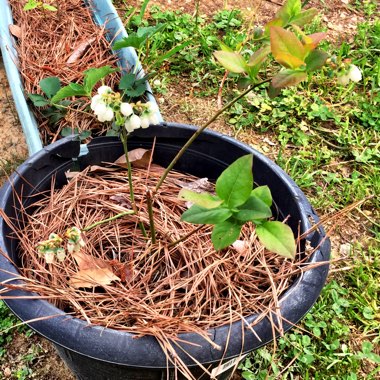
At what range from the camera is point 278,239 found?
911 mm

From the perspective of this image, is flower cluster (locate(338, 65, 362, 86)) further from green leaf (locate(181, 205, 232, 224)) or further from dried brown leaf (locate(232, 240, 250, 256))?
dried brown leaf (locate(232, 240, 250, 256))

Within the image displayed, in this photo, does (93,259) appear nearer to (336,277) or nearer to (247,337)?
(247,337)

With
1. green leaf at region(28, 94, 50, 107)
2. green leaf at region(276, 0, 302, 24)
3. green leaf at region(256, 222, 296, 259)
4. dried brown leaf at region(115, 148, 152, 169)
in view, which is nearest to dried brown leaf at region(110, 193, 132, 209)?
dried brown leaf at region(115, 148, 152, 169)

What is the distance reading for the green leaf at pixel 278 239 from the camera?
0.89m

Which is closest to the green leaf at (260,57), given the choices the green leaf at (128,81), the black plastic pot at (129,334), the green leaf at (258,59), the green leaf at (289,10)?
the green leaf at (258,59)

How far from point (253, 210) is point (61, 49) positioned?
53.1 inches

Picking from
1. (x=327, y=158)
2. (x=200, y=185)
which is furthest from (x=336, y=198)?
(x=200, y=185)

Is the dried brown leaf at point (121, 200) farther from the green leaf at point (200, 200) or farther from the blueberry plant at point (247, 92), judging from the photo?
the green leaf at point (200, 200)

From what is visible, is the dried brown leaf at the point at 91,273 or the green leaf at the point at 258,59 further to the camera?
the dried brown leaf at the point at 91,273

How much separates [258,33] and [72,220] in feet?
2.25

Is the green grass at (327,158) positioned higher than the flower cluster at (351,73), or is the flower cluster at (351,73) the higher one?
the flower cluster at (351,73)

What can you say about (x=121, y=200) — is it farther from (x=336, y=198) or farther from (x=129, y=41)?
(x=336, y=198)

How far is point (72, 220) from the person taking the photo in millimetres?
1329

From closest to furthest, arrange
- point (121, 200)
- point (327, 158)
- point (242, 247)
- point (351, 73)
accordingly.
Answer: point (351, 73) → point (242, 247) → point (121, 200) → point (327, 158)
